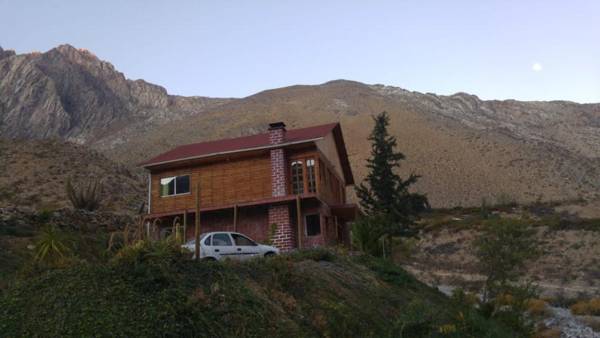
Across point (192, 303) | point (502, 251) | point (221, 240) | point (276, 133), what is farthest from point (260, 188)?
point (192, 303)

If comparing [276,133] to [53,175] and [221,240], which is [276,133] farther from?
[53,175]

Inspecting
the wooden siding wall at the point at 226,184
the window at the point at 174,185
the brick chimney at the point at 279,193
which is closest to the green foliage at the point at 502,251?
the brick chimney at the point at 279,193

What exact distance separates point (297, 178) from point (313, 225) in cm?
235

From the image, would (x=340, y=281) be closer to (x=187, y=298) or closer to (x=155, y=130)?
(x=187, y=298)

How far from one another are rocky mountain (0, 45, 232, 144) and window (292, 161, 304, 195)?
11410 centimetres

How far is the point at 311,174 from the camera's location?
82.1ft

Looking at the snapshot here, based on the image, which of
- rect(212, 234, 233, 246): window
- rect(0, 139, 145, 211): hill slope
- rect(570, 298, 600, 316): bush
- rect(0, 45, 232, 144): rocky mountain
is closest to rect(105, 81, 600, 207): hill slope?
rect(0, 45, 232, 144): rocky mountain

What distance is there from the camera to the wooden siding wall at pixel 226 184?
25469 millimetres

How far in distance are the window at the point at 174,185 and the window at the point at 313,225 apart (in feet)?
20.6

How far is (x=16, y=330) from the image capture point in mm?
7223

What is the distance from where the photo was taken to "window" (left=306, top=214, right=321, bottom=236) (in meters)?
25.3

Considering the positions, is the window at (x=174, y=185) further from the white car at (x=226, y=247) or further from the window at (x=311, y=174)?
the white car at (x=226, y=247)

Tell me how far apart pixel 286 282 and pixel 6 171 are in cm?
4074

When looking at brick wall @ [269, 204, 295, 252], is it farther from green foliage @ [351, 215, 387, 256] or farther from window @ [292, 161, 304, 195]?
green foliage @ [351, 215, 387, 256]
